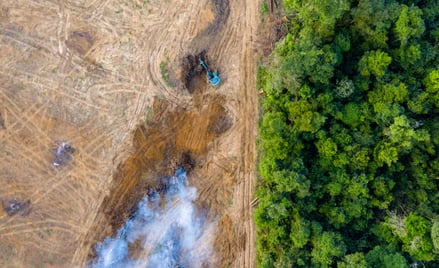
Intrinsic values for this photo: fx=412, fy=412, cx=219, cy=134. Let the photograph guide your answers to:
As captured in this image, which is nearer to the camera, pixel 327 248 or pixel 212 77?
pixel 327 248

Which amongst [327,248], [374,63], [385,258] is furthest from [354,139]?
[385,258]

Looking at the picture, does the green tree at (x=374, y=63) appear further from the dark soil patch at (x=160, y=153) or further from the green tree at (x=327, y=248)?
the green tree at (x=327, y=248)

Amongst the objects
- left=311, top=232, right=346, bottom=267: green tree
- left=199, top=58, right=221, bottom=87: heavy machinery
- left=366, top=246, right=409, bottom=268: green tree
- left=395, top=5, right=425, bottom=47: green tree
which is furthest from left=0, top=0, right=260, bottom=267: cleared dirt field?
left=395, top=5, right=425, bottom=47: green tree

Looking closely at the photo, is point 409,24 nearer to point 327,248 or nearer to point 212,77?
point 212,77

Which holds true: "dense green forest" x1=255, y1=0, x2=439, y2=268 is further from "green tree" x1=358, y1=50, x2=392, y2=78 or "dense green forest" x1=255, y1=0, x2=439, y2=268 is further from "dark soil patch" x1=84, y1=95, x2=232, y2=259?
"dark soil patch" x1=84, y1=95, x2=232, y2=259

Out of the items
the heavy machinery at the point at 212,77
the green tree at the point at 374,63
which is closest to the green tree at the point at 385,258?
the green tree at the point at 374,63

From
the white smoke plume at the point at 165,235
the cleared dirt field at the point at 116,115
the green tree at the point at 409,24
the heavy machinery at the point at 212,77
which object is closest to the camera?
the green tree at the point at 409,24
